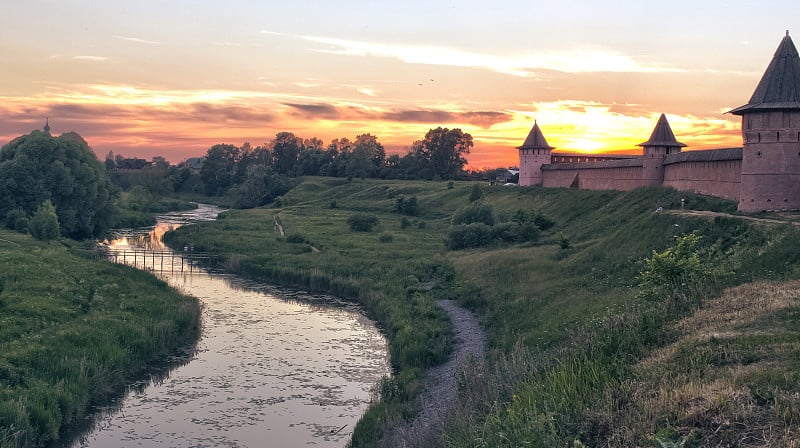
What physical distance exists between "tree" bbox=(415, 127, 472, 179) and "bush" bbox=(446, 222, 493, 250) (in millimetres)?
76359

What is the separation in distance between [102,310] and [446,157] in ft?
348

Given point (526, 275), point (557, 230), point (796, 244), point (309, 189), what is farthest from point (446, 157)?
point (796, 244)

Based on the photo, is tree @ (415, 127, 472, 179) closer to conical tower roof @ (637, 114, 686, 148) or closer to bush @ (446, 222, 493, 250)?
bush @ (446, 222, 493, 250)

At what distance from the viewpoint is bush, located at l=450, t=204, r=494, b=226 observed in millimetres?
60719

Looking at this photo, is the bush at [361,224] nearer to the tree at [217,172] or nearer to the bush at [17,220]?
the bush at [17,220]

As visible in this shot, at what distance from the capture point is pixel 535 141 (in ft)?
243

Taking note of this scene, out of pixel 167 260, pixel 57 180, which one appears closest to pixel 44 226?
pixel 167 260

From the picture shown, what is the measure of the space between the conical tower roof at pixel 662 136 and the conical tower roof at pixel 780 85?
52.8 ft

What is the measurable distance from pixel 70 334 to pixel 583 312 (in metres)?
18.7

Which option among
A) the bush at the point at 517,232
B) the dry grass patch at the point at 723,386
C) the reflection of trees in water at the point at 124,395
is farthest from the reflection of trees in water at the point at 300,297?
the dry grass patch at the point at 723,386

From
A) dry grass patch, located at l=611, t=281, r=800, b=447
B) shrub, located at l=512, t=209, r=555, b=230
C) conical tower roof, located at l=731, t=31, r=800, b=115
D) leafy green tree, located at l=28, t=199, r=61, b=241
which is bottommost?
leafy green tree, located at l=28, t=199, r=61, b=241

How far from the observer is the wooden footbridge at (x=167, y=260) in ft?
167

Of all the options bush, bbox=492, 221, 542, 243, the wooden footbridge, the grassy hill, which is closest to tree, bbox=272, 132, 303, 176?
the grassy hill

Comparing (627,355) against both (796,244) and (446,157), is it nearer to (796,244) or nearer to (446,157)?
(796,244)
